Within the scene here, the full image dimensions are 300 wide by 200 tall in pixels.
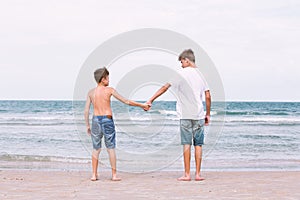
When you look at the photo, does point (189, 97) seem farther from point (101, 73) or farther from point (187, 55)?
point (101, 73)

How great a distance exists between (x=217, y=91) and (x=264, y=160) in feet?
12.5

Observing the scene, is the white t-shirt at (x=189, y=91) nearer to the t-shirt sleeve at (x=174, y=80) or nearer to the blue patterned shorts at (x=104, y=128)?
the t-shirt sleeve at (x=174, y=80)

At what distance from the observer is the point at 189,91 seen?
7094 mm

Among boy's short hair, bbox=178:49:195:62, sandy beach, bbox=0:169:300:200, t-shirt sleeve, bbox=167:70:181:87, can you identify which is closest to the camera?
sandy beach, bbox=0:169:300:200

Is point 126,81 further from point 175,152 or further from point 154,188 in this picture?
point 175,152

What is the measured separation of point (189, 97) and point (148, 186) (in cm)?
132

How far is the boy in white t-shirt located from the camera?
709cm

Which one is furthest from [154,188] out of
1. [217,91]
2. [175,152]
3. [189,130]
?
[175,152]

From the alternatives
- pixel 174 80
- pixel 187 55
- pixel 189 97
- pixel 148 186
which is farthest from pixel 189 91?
pixel 148 186

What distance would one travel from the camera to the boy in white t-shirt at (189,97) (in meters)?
7.09

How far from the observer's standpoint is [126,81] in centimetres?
827

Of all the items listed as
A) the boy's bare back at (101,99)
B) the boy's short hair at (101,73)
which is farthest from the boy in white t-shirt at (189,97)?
the boy's short hair at (101,73)

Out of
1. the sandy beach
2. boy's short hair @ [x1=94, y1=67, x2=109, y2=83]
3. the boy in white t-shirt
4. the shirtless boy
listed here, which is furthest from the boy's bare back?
the sandy beach

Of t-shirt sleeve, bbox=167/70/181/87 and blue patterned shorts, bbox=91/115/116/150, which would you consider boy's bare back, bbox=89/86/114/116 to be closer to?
blue patterned shorts, bbox=91/115/116/150
